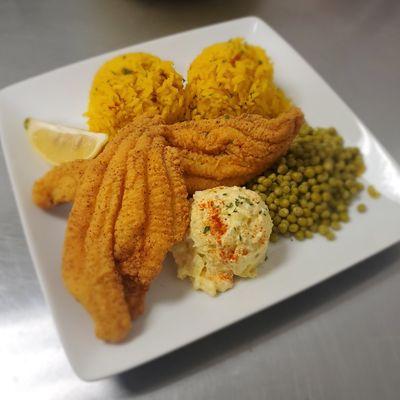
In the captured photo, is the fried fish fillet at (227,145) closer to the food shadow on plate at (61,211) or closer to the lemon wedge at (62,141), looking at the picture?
the lemon wedge at (62,141)

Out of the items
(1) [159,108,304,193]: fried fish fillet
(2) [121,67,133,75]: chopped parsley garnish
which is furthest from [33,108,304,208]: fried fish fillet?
(2) [121,67,133,75]: chopped parsley garnish

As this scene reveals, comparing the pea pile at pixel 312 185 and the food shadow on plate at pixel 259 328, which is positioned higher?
the pea pile at pixel 312 185

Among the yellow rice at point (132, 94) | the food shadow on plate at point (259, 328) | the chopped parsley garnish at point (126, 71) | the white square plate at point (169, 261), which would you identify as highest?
the chopped parsley garnish at point (126, 71)

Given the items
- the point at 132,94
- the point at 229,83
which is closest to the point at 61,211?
the point at 132,94

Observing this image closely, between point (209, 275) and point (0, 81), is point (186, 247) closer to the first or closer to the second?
point (209, 275)

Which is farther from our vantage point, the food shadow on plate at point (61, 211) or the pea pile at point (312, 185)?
the pea pile at point (312, 185)

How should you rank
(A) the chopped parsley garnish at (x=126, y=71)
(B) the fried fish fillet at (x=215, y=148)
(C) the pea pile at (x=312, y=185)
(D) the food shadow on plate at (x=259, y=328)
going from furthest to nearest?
(A) the chopped parsley garnish at (x=126, y=71)
(C) the pea pile at (x=312, y=185)
(B) the fried fish fillet at (x=215, y=148)
(D) the food shadow on plate at (x=259, y=328)

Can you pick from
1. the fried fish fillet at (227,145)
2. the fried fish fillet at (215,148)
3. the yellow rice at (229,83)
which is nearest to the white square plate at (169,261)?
the fried fish fillet at (215,148)

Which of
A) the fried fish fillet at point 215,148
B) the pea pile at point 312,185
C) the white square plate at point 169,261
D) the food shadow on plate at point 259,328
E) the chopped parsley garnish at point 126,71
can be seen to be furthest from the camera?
the chopped parsley garnish at point 126,71
